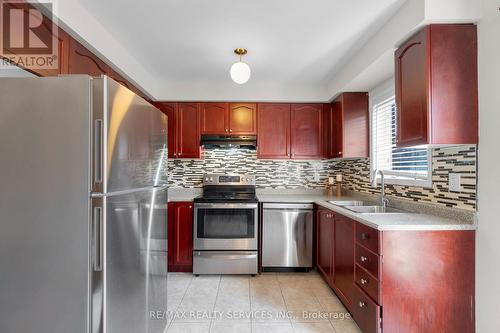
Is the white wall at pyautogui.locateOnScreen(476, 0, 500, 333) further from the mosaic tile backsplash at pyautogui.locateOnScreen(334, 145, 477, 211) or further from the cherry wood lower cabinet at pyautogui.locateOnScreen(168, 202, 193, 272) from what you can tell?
the cherry wood lower cabinet at pyautogui.locateOnScreen(168, 202, 193, 272)

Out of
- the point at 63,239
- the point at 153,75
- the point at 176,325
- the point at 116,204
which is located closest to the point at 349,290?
the point at 176,325

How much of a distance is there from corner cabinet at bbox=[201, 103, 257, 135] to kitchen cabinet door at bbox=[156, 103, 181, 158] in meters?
0.37

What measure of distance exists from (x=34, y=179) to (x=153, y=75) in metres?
2.33

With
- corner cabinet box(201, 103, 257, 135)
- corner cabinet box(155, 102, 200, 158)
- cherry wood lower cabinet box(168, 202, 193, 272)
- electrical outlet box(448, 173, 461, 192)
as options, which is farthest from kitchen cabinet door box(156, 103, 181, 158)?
electrical outlet box(448, 173, 461, 192)

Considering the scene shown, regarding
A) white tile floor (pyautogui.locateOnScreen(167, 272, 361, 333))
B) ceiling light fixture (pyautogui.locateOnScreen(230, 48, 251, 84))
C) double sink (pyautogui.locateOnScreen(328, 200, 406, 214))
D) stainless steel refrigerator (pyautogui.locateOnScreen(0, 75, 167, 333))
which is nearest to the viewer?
stainless steel refrigerator (pyautogui.locateOnScreen(0, 75, 167, 333))

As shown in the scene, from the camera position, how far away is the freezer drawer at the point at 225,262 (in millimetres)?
2998

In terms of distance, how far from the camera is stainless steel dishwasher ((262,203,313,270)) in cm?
305

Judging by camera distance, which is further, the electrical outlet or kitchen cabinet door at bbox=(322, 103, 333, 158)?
kitchen cabinet door at bbox=(322, 103, 333, 158)

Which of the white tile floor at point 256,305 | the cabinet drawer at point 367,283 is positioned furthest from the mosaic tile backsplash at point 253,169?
the cabinet drawer at point 367,283

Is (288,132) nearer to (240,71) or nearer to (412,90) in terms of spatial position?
(240,71)

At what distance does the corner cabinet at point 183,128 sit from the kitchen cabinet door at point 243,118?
452 mm

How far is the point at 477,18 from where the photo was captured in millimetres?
1576

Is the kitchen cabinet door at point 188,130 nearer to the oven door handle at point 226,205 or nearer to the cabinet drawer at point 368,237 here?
the oven door handle at point 226,205

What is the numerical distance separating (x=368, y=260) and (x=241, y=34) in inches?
78.8
